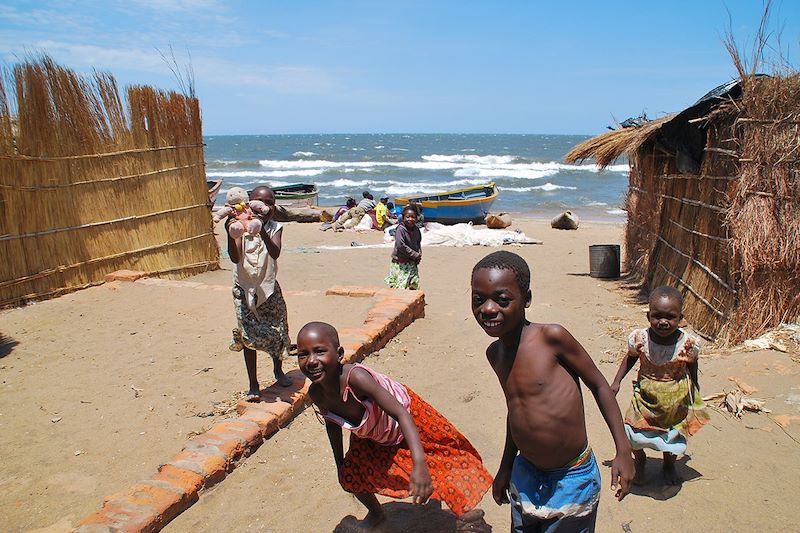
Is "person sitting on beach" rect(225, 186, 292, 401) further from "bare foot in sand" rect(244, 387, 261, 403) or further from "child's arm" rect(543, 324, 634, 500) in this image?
"child's arm" rect(543, 324, 634, 500)

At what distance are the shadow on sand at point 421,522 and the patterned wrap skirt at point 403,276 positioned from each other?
438 centimetres

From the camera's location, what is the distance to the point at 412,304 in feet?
21.8

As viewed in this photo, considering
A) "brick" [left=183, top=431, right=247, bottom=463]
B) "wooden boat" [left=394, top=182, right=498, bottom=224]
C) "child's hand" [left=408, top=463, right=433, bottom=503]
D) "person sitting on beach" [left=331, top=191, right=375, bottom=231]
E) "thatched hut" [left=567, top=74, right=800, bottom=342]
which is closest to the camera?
"child's hand" [left=408, top=463, right=433, bottom=503]

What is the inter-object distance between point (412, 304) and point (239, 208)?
295 cm

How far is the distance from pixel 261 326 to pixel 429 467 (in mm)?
2024

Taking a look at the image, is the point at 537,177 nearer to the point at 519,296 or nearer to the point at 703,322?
the point at 703,322

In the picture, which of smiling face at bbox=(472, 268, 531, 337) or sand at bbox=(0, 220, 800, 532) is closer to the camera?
smiling face at bbox=(472, 268, 531, 337)

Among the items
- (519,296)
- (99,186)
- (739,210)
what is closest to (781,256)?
(739,210)

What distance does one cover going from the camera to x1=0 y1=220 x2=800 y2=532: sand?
10.3ft

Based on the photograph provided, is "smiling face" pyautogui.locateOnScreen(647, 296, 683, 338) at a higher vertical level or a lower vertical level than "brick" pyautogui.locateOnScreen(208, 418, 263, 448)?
higher

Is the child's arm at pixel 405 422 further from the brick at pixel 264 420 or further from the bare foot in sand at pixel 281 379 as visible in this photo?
the bare foot in sand at pixel 281 379

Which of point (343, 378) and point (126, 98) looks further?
point (126, 98)

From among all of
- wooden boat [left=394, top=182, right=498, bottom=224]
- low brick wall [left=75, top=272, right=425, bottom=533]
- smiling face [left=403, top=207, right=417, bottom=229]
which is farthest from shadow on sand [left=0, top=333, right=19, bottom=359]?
wooden boat [left=394, top=182, right=498, bottom=224]

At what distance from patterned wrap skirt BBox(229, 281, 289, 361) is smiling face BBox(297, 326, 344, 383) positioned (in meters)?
1.72
